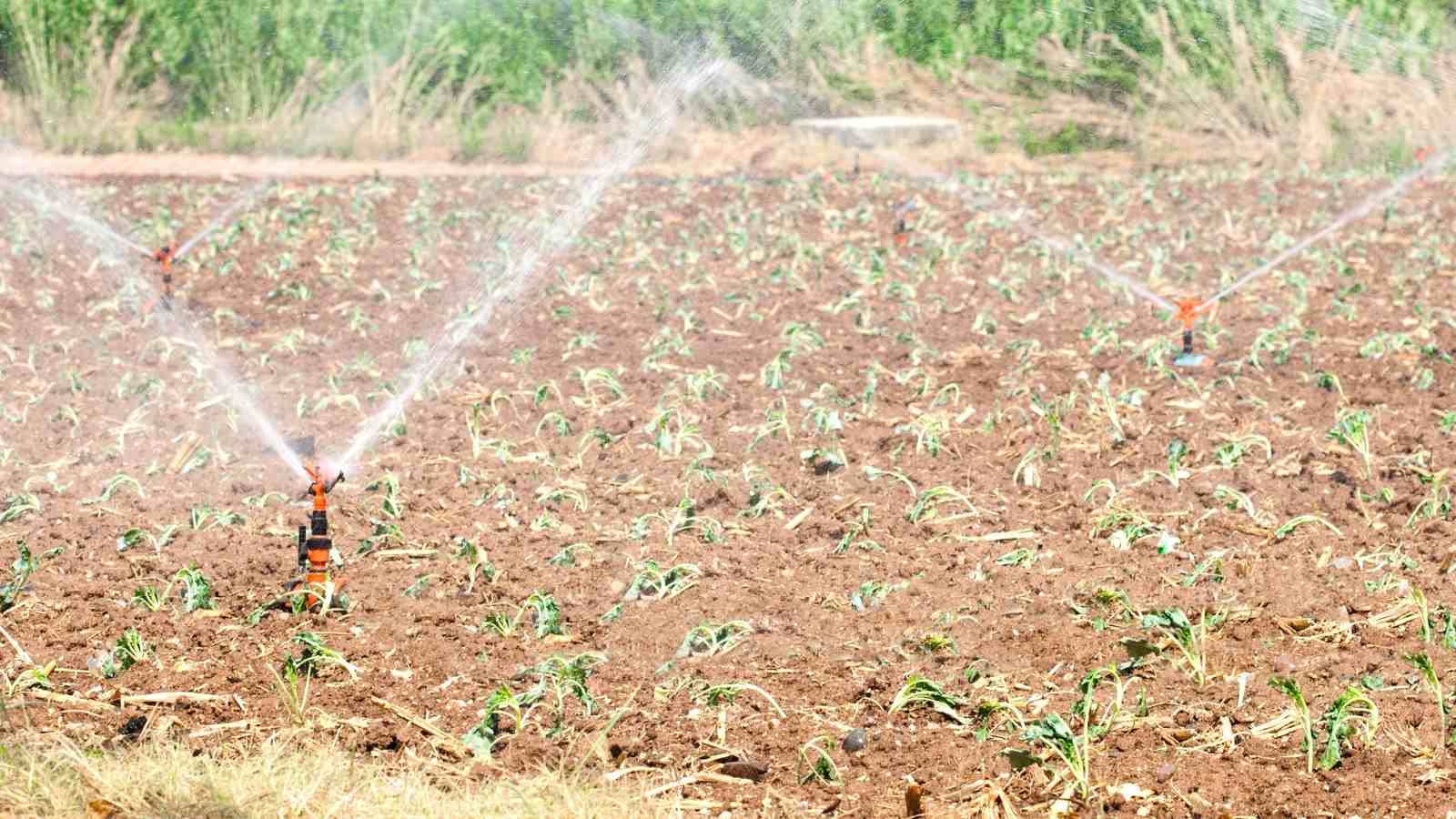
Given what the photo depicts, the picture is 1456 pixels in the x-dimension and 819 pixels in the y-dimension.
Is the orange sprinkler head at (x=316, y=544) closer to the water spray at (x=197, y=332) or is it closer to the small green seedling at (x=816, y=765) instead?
the water spray at (x=197, y=332)

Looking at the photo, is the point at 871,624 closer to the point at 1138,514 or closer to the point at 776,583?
the point at 776,583

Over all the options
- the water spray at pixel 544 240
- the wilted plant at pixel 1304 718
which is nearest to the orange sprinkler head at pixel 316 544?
the water spray at pixel 544 240

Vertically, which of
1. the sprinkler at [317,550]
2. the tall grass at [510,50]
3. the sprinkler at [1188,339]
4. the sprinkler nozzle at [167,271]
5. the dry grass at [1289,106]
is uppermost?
the sprinkler at [317,550]

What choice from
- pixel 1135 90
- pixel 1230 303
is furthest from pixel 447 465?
pixel 1135 90

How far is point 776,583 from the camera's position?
4.82 meters

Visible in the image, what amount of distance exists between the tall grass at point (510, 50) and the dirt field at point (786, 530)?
10082 mm

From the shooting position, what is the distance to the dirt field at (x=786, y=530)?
3773 millimetres

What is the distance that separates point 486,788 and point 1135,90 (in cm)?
1782

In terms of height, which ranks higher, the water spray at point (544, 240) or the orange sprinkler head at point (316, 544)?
the orange sprinkler head at point (316, 544)

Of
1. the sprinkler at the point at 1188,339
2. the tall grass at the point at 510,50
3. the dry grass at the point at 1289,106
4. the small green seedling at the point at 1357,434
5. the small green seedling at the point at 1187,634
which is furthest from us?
the tall grass at the point at 510,50

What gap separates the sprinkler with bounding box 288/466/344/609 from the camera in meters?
4.41

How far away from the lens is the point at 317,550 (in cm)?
450

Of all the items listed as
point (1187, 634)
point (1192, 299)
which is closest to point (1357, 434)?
point (1192, 299)

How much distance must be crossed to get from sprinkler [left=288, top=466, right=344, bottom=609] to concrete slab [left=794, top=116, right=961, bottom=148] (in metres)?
14.0
